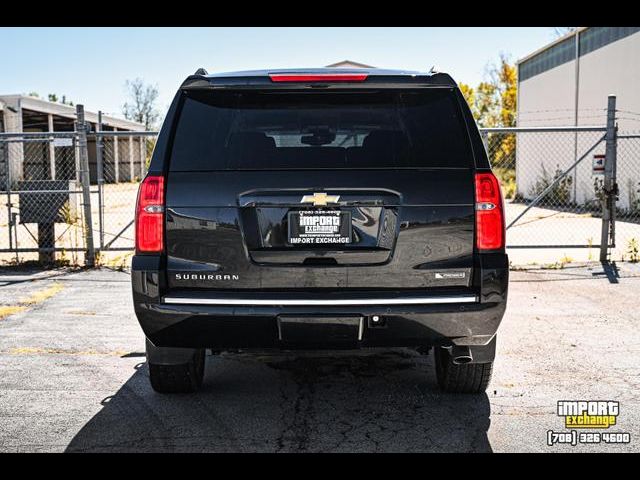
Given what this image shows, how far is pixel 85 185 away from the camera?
36.8ft

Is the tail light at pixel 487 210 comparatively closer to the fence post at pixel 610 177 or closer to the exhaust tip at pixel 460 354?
the exhaust tip at pixel 460 354

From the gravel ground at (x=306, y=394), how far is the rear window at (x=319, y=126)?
152 centimetres

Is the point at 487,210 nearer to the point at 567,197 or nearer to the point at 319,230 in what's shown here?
the point at 319,230

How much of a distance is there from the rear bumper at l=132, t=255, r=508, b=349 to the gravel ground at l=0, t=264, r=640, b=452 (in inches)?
22.0

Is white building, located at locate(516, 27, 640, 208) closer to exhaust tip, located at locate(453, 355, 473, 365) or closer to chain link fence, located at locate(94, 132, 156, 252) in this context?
chain link fence, located at locate(94, 132, 156, 252)

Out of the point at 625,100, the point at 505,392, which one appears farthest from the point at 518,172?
the point at 505,392

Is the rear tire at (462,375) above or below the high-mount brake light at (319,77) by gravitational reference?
below

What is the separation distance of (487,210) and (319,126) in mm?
1076

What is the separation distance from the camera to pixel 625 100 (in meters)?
21.4


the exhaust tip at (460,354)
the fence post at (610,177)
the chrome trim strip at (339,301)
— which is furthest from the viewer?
the fence post at (610,177)

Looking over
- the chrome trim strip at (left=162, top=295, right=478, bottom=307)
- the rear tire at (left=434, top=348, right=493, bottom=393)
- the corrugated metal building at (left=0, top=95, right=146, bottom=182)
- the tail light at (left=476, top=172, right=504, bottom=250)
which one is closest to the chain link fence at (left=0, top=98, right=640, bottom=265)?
the corrugated metal building at (left=0, top=95, right=146, bottom=182)

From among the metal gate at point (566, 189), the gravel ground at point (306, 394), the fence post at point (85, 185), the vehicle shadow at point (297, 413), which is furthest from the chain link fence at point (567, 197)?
the vehicle shadow at point (297, 413)

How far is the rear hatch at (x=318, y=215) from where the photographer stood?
13.4 feet

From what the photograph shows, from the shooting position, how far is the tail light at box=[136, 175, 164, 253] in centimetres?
414
